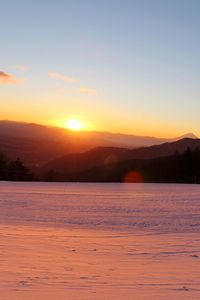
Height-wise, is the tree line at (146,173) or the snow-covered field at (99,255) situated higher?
the tree line at (146,173)

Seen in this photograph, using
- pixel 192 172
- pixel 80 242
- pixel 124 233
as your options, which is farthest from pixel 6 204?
pixel 192 172

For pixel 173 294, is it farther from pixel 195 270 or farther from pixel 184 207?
pixel 184 207

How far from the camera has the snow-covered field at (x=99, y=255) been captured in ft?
19.1

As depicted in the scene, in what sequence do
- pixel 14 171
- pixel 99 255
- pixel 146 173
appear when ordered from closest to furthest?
pixel 99 255 → pixel 14 171 → pixel 146 173

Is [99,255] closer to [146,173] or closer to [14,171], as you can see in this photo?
[14,171]

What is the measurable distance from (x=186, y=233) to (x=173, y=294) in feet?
21.9

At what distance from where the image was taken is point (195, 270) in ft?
23.9

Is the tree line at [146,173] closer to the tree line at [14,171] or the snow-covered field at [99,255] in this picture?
the tree line at [14,171]

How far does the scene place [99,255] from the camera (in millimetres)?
8570

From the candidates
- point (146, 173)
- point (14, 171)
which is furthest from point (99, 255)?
point (146, 173)

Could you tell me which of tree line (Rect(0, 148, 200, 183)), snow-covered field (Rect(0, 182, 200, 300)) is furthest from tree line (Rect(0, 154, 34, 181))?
snow-covered field (Rect(0, 182, 200, 300))

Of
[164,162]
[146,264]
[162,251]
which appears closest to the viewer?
[146,264]

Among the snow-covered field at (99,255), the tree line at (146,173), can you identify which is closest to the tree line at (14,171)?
the tree line at (146,173)

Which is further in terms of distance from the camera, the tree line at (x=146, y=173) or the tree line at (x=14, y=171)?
the tree line at (x=14, y=171)
